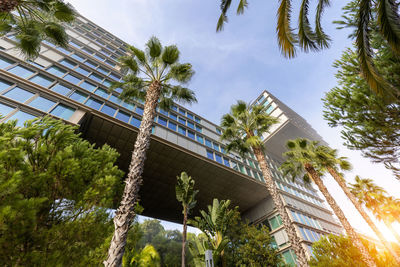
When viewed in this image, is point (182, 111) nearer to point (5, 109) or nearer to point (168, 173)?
point (168, 173)

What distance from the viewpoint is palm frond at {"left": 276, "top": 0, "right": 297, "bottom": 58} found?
529 cm

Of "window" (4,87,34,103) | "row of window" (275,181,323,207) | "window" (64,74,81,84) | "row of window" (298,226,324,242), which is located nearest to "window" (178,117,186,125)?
"window" (64,74,81,84)

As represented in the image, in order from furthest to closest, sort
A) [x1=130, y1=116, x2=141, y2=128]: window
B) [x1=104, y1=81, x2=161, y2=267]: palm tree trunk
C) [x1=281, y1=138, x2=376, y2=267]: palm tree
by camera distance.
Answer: [x1=130, y1=116, x2=141, y2=128]: window → [x1=281, y1=138, x2=376, y2=267]: palm tree → [x1=104, y1=81, x2=161, y2=267]: palm tree trunk

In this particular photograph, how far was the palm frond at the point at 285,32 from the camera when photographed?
5285mm

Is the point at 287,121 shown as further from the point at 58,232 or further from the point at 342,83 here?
the point at 58,232

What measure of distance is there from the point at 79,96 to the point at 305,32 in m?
16.7

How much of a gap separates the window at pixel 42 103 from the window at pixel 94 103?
2.52 metres

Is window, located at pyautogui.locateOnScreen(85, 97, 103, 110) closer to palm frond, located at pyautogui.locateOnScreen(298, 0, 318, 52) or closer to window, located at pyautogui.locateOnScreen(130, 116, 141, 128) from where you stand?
window, located at pyautogui.locateOnScreen(130, 116, 141, 128)

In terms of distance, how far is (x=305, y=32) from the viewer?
18.3 ft

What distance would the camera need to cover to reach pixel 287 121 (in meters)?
27.8

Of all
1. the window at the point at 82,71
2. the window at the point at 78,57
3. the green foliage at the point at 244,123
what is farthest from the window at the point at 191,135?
the window at the point at 78,57

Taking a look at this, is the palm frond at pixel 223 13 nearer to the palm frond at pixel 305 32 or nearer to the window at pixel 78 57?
the palm frond at pixel 305 32

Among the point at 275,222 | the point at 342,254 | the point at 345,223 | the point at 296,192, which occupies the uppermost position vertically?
the point at 296,192

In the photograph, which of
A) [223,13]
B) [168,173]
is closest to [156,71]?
[223,13]
